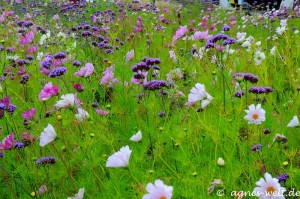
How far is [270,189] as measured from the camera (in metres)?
1.29

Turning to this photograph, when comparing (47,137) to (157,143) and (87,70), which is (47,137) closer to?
(157,143)

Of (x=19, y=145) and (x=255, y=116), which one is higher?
(x=255, y=116)

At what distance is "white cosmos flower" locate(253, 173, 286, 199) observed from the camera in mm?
1257

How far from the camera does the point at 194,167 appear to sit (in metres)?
1.71

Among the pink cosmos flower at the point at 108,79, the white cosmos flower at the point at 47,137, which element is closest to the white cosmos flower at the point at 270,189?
the white cosmos flower at the point at 47,137

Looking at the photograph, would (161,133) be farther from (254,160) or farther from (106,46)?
(106,46)

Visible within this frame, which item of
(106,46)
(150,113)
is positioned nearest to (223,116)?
(150,113)

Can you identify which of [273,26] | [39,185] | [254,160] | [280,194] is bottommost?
[273,26]

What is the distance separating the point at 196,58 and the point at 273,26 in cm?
276

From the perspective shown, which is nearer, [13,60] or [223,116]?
[223,116]

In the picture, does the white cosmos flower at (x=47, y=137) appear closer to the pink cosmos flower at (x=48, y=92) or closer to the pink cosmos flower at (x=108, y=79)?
the pink cosmos flower at (x=48, y=92)

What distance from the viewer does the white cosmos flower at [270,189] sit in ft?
4.12

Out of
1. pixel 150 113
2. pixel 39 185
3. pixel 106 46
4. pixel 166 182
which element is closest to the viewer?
pixel 166 182

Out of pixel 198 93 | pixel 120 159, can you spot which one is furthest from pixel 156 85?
pixel 120 159
